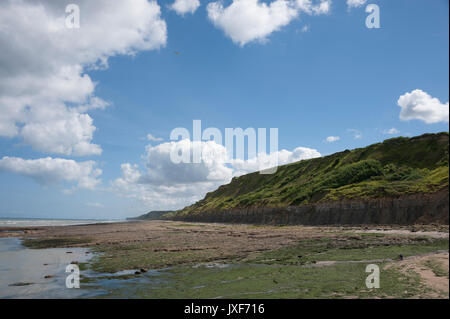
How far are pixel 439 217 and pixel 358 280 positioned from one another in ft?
93.1

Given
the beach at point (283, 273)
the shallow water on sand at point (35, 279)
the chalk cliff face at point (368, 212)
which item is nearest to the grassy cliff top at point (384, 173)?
the chalk cliff face at point (368, 212)

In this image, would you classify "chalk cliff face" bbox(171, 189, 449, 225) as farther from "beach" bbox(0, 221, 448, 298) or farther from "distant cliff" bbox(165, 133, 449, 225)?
"beach" bbox(0, 221, 448, 298)

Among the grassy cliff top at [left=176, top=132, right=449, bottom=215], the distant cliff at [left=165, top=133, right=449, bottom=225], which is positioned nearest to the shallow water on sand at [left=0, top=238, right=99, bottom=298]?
the distant cliff at [left=165, top=133, right=449, bottom=225]

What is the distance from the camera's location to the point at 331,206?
187 feet

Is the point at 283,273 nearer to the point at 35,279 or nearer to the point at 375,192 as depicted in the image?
the point at 35,279

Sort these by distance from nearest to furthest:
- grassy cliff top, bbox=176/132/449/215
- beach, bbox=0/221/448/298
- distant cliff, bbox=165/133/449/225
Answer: beach, bbox=0/221/448/298
distant cliff, bbox=165/133/449/225
grassy cliff top, bbox=176/132/449/215

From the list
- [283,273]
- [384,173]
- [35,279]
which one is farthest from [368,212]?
[35,279]

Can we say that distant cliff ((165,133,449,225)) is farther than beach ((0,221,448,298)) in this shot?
Yes

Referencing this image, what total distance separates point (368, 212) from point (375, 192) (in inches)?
161

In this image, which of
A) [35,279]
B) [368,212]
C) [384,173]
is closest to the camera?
[35,279]

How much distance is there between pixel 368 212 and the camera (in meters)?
47.4

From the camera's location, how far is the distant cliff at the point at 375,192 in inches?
1528

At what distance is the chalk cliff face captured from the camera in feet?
119

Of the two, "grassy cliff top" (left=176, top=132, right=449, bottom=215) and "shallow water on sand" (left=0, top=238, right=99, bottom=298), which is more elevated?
"grassy cliff top" (left=176, top=132, right=449, bottom=215)
